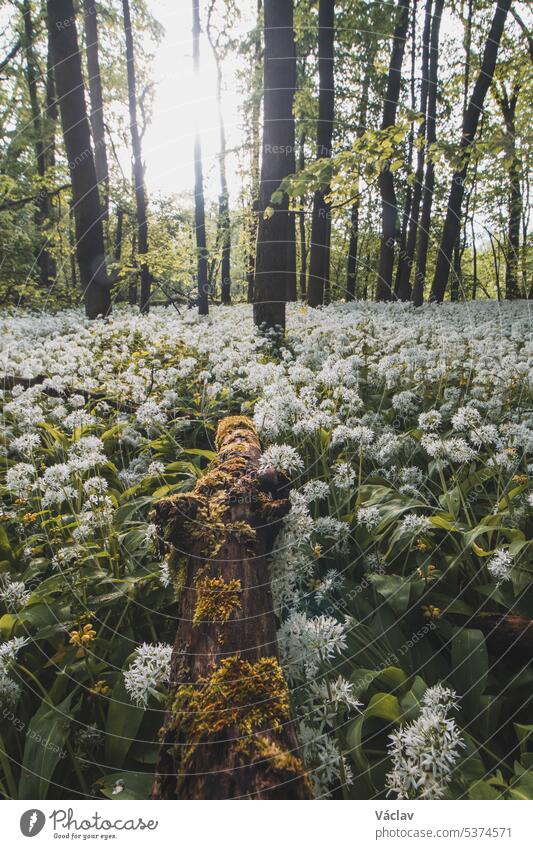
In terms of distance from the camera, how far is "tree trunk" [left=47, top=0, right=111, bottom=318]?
340 inches

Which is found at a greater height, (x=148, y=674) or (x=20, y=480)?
(x=20, y=480)

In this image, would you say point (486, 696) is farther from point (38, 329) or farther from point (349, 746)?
point (38, 329)

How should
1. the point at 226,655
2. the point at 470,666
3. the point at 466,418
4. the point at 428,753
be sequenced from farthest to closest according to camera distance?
1. the point at 466,418
2. the point at 470,666
3. the point at 226,655
4. the point at 428,753

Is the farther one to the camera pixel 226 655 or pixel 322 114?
pixel 322 114

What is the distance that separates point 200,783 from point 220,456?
6.53ft

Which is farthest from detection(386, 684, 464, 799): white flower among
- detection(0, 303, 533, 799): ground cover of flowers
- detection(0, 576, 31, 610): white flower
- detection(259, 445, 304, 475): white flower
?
detection(0, 576, 31, 610): white flower

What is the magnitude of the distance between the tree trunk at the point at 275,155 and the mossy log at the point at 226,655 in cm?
536

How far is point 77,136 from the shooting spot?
29.9ft

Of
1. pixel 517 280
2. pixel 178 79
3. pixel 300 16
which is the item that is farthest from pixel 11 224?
pixel 517 280

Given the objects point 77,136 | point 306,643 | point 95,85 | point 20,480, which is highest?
point 95,85

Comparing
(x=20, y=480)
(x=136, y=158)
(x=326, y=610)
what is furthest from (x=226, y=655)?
(x=136, y=158)

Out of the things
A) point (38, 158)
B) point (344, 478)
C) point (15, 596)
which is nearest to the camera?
point (15, 596)
